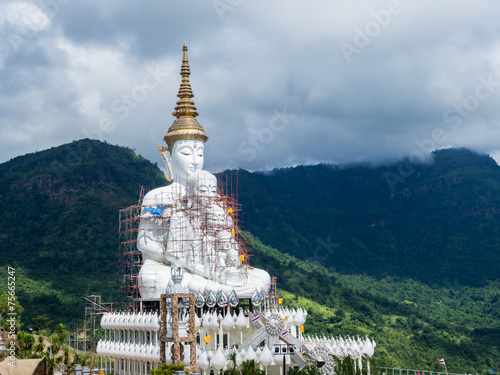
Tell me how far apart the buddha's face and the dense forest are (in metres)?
18.5

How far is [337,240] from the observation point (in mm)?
110125

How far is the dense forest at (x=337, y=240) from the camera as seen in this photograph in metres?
61.3

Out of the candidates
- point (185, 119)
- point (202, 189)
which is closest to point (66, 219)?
point (185, 119)

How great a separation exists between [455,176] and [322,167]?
98.7 feet

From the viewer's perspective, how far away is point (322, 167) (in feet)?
447

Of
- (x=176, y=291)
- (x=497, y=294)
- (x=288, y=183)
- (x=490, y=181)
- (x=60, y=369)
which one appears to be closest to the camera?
(x=176, y=291)

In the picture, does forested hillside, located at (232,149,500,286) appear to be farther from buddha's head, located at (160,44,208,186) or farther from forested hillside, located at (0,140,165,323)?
buddha's head, located at (160,44,208,186)

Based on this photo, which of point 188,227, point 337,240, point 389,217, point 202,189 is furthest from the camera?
point 389,217

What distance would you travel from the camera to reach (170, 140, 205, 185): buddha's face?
142 ft

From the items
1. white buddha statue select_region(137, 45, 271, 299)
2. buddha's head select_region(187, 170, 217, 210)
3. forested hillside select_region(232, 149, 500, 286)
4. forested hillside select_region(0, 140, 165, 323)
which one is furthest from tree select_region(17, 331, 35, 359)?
forested hillside select_region(232, 149, 500, 286)

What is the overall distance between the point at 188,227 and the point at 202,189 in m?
2.35

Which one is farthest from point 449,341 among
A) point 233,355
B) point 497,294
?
point 233,355

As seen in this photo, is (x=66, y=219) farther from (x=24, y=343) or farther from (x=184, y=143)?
(x=24, y=343)

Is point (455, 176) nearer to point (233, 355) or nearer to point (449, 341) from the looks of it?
point (449, 341)
